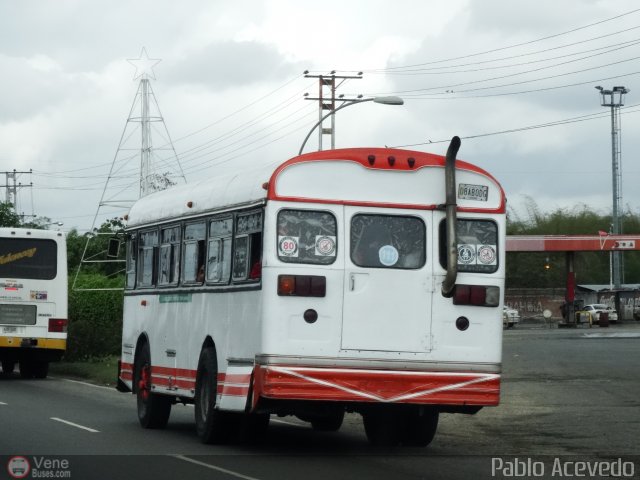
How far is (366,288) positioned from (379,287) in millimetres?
138

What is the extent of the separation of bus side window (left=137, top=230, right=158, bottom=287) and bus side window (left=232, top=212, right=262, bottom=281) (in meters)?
3.66

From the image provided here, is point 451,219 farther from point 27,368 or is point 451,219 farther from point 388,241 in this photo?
point 27,368

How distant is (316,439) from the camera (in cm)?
1781

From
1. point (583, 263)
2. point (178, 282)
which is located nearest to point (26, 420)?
point (178, 282)

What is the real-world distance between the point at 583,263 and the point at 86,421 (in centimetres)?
12015

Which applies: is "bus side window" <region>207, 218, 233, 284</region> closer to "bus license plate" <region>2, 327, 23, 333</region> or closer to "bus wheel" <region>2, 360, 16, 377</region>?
"bus license plate" <region>2, 327, 23, 333</region>

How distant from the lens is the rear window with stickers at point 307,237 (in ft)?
48.5

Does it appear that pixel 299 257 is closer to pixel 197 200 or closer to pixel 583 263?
pixel 197 200

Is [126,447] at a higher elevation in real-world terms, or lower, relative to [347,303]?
lower

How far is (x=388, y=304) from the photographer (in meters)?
14.8

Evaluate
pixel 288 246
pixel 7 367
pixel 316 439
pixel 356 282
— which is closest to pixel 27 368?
pixel 7 367

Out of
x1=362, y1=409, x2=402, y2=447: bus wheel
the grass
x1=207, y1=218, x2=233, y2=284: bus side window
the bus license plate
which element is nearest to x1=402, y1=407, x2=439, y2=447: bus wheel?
x1=362, y1=409, x2=402, y2=447: bus wheel

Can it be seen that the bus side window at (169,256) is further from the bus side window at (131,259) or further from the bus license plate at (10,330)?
the bus license plate at (10,330)

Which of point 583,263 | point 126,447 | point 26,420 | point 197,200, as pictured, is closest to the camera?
point 126,447
